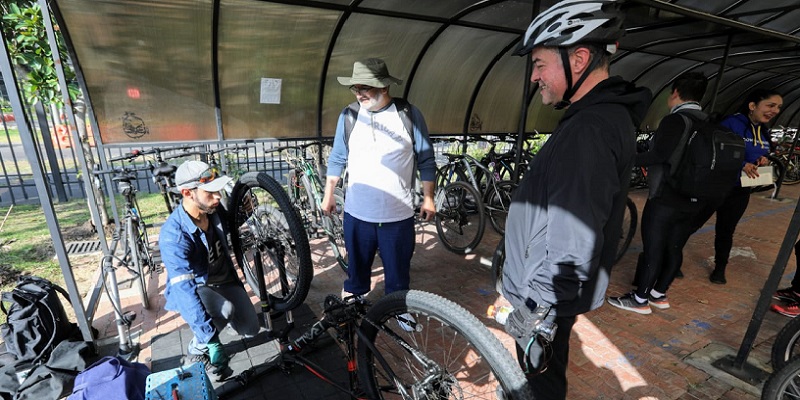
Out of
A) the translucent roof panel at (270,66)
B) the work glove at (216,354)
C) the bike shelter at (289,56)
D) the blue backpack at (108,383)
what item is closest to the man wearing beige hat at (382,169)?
the work glove at (216,354)

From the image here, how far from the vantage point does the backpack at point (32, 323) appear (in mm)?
2641

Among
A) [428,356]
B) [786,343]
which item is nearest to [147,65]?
[428,356]

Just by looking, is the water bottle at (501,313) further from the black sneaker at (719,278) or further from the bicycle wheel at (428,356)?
the black sneaker at (719,278)

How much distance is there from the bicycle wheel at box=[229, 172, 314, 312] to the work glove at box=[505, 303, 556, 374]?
1.50 metres

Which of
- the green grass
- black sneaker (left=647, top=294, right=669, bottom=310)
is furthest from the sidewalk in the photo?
the green grass

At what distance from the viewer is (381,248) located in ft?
9.18

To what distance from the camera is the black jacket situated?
1403mm

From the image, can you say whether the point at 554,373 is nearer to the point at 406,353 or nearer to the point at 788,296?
the point at 406,353

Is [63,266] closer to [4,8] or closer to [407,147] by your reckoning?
[407,147]

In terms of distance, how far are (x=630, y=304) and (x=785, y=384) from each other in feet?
4.85

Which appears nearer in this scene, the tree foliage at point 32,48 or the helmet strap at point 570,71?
the helmet strap at point 570,71

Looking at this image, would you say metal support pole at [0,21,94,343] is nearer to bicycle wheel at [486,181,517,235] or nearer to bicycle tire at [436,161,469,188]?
bicycle tire at [436,161,469,188]

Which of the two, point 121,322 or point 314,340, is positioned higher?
point 314,340

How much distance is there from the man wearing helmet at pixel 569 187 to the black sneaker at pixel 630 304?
228 cm
